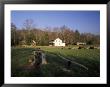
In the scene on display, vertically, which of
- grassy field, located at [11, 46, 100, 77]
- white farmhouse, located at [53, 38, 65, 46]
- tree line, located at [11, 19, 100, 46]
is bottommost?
grassy field, located at [11, 46, 100, 77]

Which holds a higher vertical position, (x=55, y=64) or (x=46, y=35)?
(x=46, y=35)

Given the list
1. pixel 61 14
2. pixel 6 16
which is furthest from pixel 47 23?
pixel 6 16

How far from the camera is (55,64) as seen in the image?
1548mm

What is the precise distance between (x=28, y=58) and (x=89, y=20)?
307 millimetres

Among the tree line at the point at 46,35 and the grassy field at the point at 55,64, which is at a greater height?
the tree line at the point at 46,35

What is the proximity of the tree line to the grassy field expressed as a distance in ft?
0.10

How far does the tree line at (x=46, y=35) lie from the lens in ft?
5.08

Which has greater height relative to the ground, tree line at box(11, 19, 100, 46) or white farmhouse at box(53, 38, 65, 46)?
tree line at box(11, 19, 100, 46)

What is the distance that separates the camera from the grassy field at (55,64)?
1542 millimetres

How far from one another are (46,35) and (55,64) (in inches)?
5.1

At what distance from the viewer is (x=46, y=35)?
61.2 inches

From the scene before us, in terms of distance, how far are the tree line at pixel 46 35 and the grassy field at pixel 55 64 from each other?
0.03 metres

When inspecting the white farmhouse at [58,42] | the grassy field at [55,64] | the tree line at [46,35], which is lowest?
the grassy field at [55,64]

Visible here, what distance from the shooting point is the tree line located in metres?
1.55
